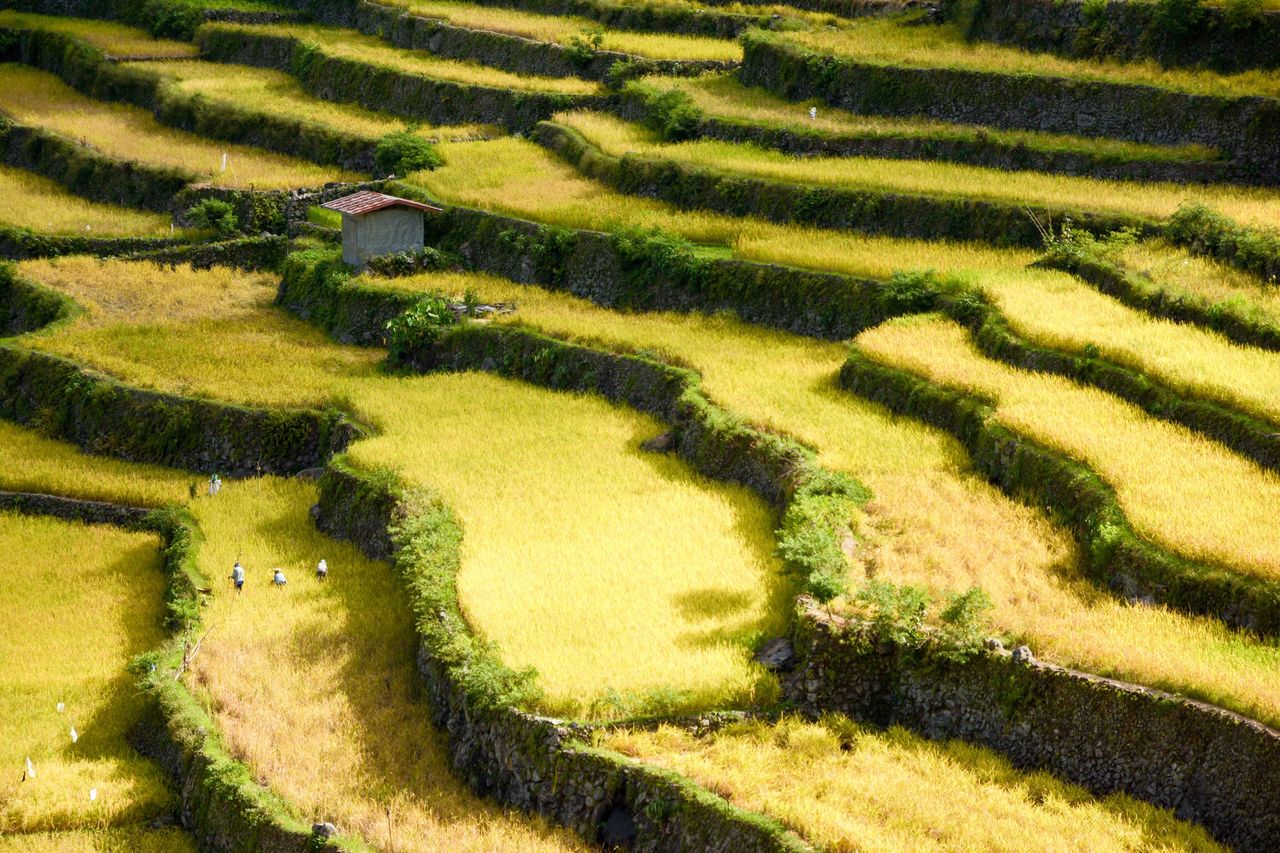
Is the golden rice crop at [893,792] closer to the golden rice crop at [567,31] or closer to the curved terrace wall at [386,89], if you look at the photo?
the curved terrace wall at [386,89]

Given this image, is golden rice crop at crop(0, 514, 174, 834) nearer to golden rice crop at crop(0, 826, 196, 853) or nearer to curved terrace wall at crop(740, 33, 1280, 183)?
golden rice crop at crop(0, 826, 196, 853)

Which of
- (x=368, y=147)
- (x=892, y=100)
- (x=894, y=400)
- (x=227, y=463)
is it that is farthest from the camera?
(x=368, y=147)

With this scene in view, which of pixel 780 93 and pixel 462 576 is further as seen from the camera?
pixel 780 93

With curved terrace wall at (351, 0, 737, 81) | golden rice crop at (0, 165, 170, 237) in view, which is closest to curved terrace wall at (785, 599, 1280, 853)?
golden rice crop at (0, 165, 170, 237)

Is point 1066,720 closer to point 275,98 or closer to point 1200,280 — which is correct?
point 1200,280

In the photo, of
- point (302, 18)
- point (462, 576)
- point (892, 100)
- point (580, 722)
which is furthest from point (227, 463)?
point (302, 18)

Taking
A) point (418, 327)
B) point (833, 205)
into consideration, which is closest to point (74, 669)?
point (418, 327)

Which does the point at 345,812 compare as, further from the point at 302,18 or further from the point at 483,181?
the point at 302,18
